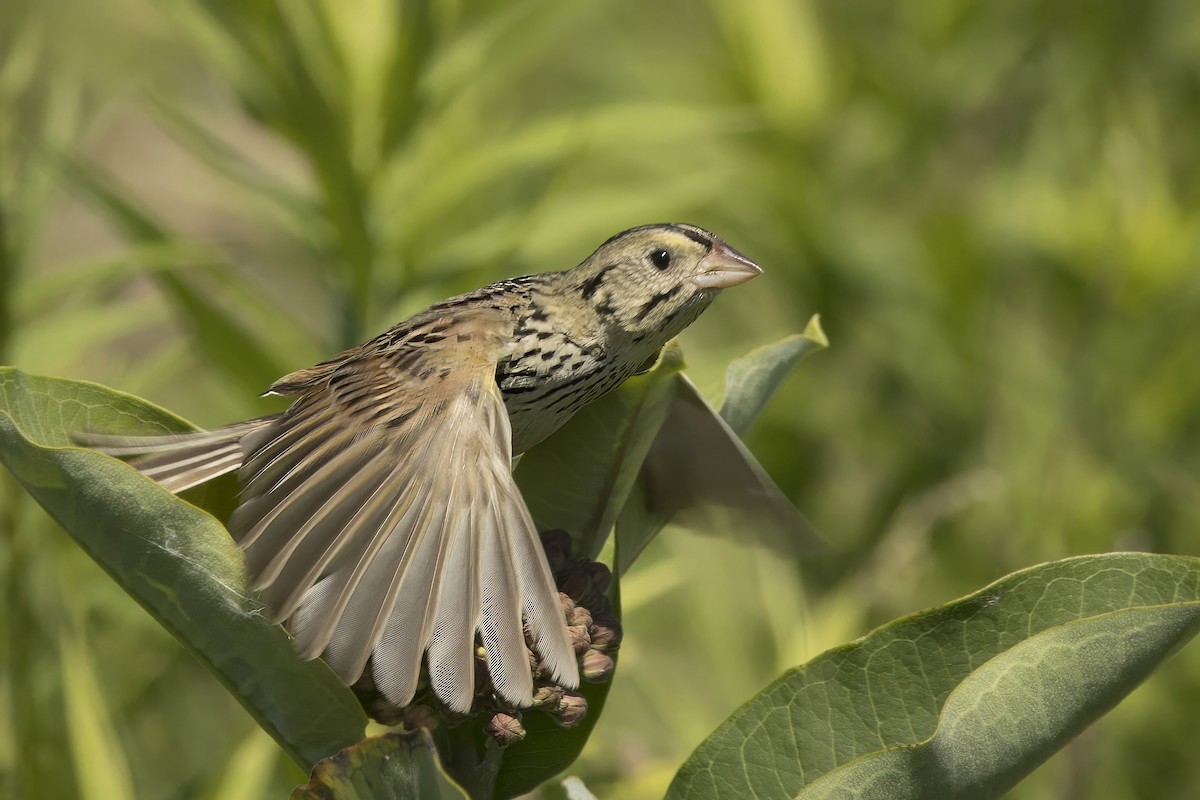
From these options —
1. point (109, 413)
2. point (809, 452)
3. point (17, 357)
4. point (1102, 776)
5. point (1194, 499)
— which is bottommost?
point (1102, 776)

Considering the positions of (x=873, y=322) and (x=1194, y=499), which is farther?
(x=873, y=322)

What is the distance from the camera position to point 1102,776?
3.11m

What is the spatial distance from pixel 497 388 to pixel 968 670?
759 millimetres

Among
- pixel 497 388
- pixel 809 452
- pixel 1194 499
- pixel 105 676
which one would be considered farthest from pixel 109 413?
pixel 809 452

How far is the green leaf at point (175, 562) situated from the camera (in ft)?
3.83

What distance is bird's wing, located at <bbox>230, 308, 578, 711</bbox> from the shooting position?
1.23 m

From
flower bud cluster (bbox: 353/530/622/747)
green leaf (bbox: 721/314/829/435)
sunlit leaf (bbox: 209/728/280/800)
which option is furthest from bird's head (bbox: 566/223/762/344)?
sunlit leaf (bbox: 209/728/280/800)

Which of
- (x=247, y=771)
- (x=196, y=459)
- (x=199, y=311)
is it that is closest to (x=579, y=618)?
(x=196, y=459)

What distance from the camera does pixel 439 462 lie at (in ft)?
5.11

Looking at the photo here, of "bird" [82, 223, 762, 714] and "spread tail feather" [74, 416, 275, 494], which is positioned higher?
"spread tail feather" [74, 416, 275, 494]

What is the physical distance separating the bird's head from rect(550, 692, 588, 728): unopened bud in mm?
842

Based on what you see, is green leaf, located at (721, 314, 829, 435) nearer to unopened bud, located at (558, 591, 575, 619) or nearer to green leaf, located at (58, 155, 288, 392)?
unopened bud, located at (558, 591, 575, 619)

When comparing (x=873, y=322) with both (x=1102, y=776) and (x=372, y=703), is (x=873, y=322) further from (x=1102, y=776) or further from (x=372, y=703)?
(x=372, y=703)

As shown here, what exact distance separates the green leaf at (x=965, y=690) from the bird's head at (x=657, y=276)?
87 centimetres
